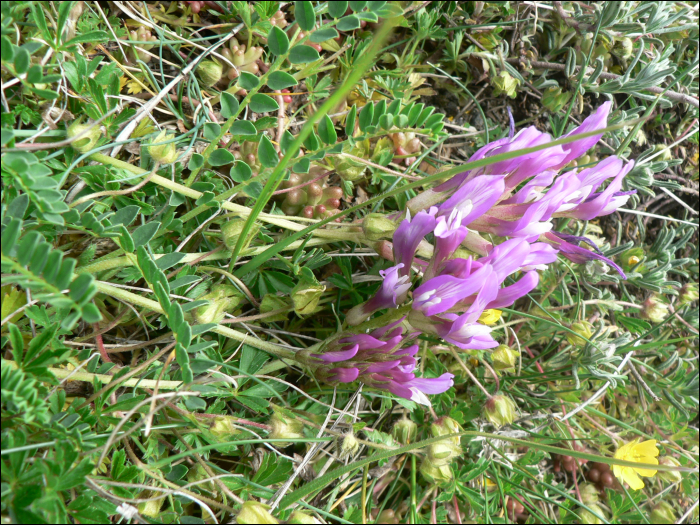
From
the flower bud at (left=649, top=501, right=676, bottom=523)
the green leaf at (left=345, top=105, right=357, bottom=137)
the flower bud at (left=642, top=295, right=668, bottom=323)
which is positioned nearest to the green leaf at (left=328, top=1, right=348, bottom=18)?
the green leaf at (left=345, top=105, right=357, bottom=137)

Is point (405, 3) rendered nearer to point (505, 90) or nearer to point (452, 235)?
point (505, 90)

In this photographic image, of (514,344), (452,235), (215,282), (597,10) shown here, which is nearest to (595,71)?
(597,10)

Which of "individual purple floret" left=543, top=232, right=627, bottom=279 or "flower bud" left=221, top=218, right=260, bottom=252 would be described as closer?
"flower bud" left=221, top=218, right=260, bottom=252

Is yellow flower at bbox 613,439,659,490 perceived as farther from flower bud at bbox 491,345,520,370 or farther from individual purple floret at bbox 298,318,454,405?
individual purple floret at bbox 298,318,454,405

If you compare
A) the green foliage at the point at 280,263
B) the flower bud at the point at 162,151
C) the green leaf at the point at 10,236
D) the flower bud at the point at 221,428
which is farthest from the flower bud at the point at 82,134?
the flower bud at the point at 221,428

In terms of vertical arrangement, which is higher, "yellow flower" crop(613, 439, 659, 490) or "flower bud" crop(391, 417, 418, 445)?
"flower bud" crop(391, 417, 418, 445)

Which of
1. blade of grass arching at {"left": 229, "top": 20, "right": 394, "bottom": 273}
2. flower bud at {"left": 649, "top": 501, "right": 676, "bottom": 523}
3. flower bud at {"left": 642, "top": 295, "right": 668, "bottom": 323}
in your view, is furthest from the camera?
flower bud at {"left": 649, "top": 501, "right": 676, "bottom": 523}
